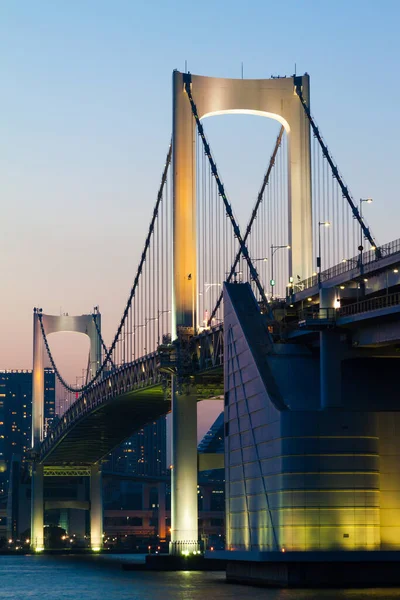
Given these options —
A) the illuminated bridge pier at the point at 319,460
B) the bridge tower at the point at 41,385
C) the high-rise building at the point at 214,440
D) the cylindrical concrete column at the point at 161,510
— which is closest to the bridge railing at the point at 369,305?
the illuminated bridge pier at the point at 319,460

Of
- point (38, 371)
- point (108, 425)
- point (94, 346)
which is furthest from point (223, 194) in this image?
point (38, 371)

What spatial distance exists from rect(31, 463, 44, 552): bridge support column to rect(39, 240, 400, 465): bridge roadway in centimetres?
359

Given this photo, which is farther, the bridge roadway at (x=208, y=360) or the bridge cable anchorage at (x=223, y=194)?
the bridge cable anchorage at (x=223, y=194)

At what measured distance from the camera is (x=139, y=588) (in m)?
50.1

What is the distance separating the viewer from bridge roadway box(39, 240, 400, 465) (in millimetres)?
41562

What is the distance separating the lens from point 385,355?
44156mm

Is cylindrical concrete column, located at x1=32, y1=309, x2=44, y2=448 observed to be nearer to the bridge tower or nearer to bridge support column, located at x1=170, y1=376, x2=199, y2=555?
the bridge tower

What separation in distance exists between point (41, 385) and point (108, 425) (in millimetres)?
29651

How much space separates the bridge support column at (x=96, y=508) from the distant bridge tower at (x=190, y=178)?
51660 millimetres

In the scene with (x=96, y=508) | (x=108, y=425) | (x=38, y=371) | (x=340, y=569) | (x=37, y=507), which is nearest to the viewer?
(x=340, y=569)

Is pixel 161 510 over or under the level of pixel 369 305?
under

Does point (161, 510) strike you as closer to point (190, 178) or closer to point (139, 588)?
point (190, 178)

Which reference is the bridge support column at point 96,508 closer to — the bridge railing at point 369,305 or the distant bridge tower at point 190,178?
the distant bridge tower at point 190,178

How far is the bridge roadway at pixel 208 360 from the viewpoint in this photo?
41.6 meters
